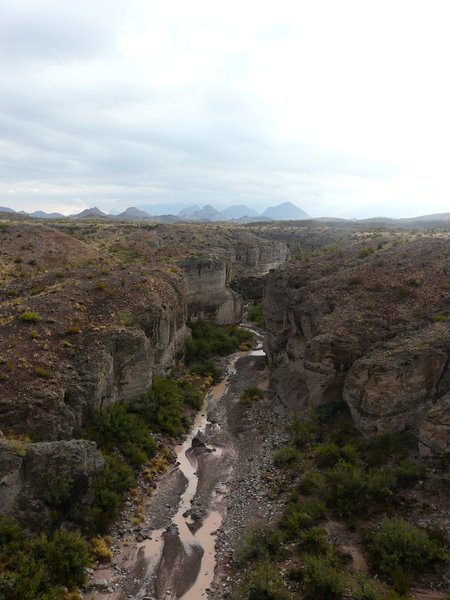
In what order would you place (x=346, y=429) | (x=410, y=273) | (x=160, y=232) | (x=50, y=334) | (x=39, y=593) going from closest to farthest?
1. (x=39, y=593)
2. (x=346, y=429)
3. (x=50, y=334)
4. (x=410, y=273)
5. (x=160, y=232)

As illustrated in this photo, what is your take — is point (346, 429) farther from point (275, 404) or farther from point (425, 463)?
point (275, 404)

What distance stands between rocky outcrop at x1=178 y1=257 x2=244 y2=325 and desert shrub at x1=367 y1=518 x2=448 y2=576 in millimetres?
33481

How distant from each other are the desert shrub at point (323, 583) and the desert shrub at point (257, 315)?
4099 cm

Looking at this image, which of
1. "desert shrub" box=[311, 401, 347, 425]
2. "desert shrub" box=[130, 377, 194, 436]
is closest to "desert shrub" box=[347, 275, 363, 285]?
"desert shrub" box=[311, 401, 347, 425]

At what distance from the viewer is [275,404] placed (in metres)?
30.0

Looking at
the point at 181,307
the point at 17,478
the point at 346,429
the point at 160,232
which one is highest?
the point at 160,232

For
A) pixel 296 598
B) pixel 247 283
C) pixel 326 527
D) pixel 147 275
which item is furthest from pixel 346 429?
pixel 247 283

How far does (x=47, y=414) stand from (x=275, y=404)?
55.8ft

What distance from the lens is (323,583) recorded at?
43.2 ft

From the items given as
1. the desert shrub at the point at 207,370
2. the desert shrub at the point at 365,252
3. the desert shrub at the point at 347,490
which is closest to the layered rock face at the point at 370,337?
the desert shrub at the point at 365,252

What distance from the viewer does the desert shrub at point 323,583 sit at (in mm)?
13078

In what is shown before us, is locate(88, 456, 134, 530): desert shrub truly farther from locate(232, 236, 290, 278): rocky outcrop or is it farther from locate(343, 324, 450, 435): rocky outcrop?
locate(232, 236, 290, 278): rocky outcrop

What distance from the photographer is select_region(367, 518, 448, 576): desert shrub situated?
13.6 metres

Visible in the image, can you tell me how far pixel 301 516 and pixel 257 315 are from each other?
40938mm
